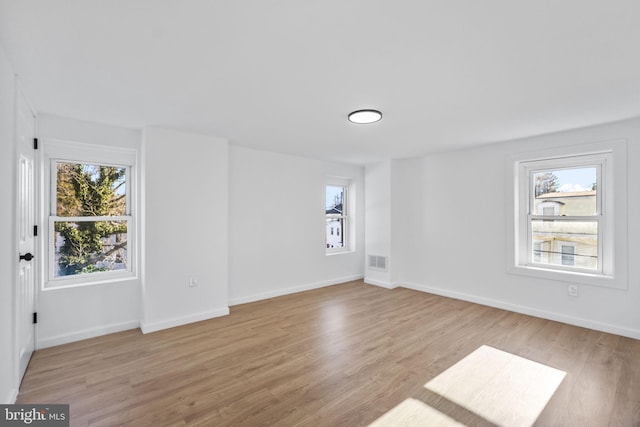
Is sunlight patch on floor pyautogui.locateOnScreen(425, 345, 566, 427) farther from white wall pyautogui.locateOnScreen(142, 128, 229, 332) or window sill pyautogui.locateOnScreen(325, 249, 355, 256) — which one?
window sill pyautogui.locateOnScreen(325, 249, 355, 256)

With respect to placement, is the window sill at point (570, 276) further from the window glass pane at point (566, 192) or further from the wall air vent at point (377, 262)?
the wall air vent at point (377, 262)

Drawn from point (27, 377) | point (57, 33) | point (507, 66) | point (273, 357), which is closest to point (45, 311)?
point (27, 377)

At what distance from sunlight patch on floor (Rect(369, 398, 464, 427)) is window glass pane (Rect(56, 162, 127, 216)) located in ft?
11.4

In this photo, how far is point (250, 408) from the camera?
204 centimetres

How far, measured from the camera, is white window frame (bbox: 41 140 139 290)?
10.0ft

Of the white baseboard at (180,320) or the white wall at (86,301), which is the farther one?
the white baseboard at (180,320)

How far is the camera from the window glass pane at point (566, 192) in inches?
140

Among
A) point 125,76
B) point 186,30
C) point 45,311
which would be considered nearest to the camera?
point 186,30

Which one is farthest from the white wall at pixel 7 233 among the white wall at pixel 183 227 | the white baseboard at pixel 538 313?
the white baseboard at pixel 538 313

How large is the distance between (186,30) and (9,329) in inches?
88.5

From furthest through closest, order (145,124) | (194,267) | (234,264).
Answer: (234,264), (194,267), (145,124)

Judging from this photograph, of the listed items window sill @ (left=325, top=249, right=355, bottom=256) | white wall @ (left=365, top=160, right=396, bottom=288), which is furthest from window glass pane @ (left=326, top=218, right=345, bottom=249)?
white wall @ (left=365, top=160, right=396, bottom=288)

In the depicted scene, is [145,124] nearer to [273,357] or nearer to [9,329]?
[9,329]

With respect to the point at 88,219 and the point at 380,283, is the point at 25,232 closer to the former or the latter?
the point at 88,219
